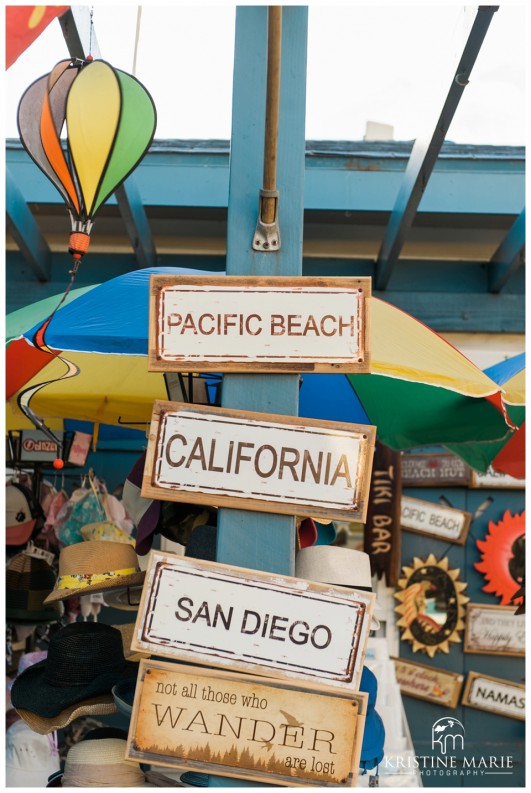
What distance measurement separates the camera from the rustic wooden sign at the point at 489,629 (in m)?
4.96

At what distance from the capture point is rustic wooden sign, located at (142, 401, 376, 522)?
1.85 meters

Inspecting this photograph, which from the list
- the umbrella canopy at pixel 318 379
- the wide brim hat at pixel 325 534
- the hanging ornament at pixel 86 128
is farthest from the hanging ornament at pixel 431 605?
the hanging ornament at pixel 86 128

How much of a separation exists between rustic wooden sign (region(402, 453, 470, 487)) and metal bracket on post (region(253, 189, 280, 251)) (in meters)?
3.30

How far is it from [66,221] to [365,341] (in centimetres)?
390

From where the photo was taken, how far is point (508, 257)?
496 centimetres

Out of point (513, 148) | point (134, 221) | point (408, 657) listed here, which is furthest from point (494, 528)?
point (134, 221)

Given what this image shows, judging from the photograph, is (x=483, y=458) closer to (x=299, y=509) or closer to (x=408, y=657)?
(x=408, y=657)

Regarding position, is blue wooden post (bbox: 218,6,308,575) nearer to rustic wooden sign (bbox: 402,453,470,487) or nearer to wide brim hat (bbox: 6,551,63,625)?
wide brim hat (bbox: 6,551,63,625)

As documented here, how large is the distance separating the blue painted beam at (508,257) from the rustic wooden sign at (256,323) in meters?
3.17

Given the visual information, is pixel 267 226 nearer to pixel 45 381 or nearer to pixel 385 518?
pixel 45 381

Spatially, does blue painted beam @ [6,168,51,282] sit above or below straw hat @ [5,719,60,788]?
above

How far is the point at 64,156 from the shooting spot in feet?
8.05

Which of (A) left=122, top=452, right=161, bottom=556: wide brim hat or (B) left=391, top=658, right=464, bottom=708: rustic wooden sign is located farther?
(B) left=391, top=658, right=464, bottom=708: rustic wooden sign

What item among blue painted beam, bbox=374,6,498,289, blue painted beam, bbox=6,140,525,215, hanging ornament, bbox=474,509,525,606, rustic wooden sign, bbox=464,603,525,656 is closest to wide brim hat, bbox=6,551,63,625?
blue painted beam, bbox=6,140,525,215
